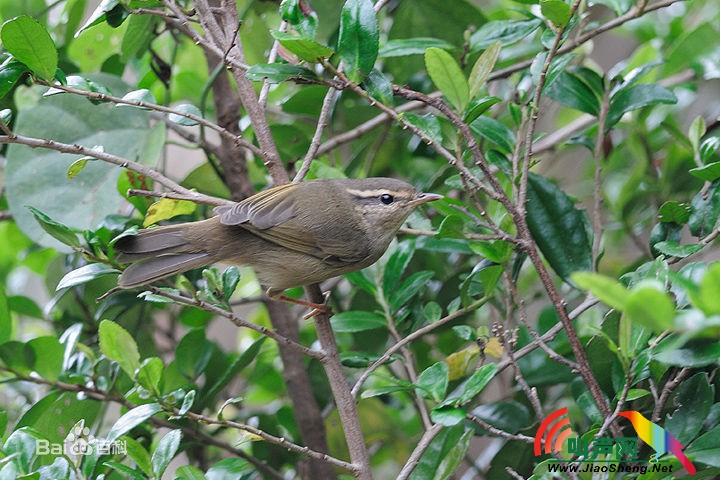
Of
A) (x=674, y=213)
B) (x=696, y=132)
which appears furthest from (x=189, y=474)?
(x=696, y=132)

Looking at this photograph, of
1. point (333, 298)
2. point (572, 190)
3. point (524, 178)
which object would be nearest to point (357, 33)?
point (524, 178)

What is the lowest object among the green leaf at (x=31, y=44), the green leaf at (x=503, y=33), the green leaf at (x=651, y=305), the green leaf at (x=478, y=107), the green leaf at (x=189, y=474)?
the green leaf at (x=189, y=474)

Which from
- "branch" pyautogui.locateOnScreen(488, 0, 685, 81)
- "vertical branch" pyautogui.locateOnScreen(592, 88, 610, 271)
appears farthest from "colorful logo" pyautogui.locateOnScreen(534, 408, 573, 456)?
"branch" pyautogui.locateOnScreen(488, 0, 685, 81)

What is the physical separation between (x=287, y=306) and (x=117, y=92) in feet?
2.65

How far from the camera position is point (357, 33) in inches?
64.4

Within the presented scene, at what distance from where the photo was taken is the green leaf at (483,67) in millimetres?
1759

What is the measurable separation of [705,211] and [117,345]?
Answer: 1330 mm

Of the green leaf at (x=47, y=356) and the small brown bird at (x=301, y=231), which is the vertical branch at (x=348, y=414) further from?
the green leaf at (x=47, y=356)

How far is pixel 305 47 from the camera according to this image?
158 cm

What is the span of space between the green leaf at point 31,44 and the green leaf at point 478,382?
108 cm

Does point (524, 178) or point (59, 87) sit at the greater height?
point (59, 87)

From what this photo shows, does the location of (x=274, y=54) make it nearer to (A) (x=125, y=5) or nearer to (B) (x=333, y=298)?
(A) (x=125, y=5)

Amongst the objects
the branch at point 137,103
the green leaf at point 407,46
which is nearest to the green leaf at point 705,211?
the green leaf at point 407,46

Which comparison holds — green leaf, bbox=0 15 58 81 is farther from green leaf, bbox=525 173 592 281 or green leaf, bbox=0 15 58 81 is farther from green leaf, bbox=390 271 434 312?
green leaf, bbox=525 173 592 281
